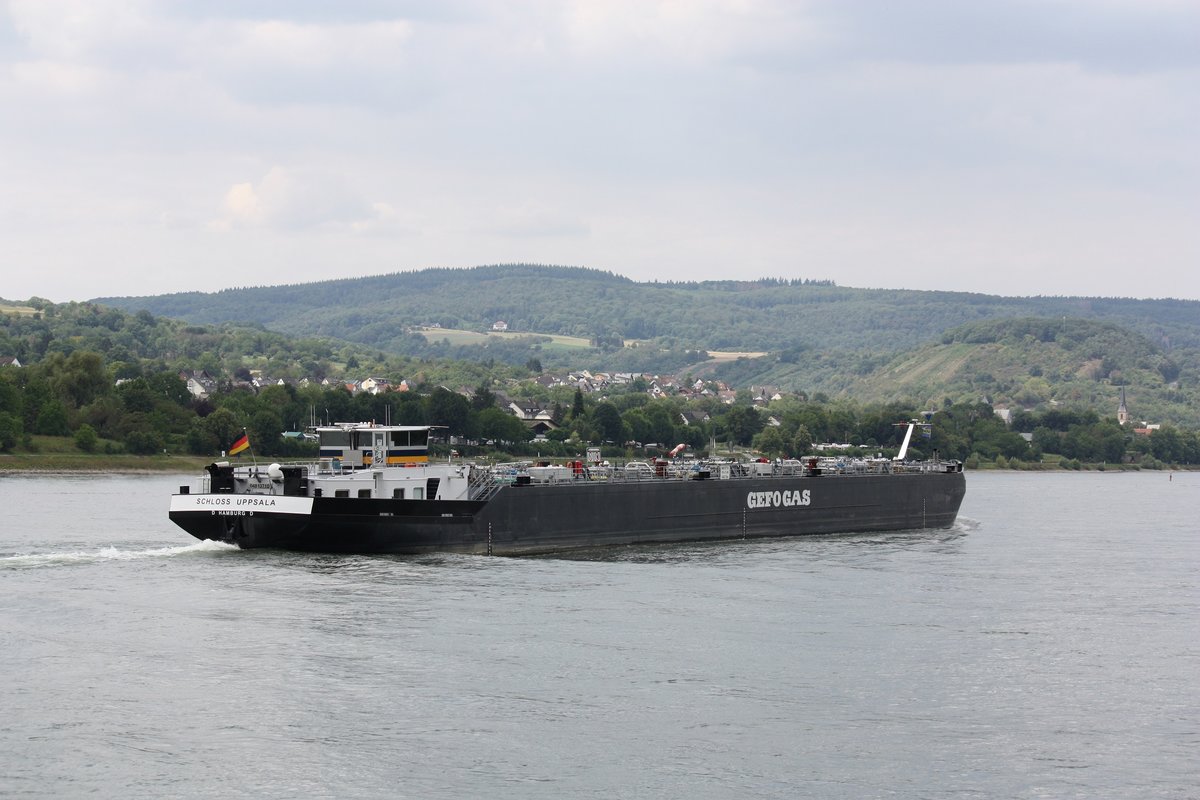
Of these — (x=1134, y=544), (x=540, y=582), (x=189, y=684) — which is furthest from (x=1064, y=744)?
(x=1134, y=544)

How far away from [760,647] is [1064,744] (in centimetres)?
859

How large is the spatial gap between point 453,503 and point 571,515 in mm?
5694

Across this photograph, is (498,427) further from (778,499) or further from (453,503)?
(453,503)

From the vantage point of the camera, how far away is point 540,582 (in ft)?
133

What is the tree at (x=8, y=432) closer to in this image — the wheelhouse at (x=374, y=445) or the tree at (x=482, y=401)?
the tree at (x=482, y=401)

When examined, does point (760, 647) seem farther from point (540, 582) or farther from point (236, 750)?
point (236, 750)

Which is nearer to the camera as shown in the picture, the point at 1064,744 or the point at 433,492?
the point at 1064,744

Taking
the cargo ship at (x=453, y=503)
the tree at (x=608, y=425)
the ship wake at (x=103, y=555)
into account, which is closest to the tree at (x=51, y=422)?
the tree at (x=608, y=425)

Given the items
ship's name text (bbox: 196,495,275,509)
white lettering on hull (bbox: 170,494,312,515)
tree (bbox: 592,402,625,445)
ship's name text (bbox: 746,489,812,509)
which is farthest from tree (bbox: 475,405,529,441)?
ship's name text (bbox: 196,495,275,509)

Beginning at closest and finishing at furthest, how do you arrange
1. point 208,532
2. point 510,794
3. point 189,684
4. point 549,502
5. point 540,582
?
point 510,794
point 189,684
point 540,582
point 208,532
point 549,502

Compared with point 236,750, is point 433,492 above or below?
above

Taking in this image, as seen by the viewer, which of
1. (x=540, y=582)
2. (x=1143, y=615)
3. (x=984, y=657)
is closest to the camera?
(x=984, y=657)

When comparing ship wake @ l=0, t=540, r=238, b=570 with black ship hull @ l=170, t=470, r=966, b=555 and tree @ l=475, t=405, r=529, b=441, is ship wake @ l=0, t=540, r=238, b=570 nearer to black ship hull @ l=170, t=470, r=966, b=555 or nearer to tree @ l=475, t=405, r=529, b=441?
black ship hull @ l=170, t=470, r=966, b=555

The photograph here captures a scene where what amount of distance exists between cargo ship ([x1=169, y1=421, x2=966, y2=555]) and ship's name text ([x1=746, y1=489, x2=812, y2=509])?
0.18 feet
